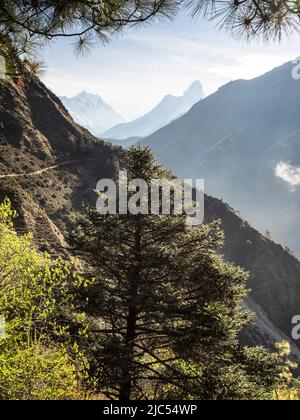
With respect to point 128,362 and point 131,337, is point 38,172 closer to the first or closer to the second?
point 131,337

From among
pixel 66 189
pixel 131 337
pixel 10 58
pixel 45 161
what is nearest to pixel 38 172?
pixel 66 189

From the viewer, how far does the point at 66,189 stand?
77750mm

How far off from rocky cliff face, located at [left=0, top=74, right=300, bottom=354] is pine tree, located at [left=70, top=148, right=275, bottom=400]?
44.0 metres

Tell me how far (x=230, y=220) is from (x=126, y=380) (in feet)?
294

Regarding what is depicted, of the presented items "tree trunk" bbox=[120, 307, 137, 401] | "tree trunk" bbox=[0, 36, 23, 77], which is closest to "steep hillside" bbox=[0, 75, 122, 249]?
"tree trunk" bbox=[120, 307, 137, 401]

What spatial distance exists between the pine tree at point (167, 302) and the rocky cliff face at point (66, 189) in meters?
44.0

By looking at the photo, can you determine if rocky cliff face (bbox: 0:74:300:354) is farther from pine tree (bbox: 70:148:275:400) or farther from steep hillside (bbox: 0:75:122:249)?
pine tree (bbox: 70:148:275:400)

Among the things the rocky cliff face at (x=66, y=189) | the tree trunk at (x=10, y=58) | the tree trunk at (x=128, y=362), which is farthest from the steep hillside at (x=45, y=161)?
the tree trunk at (x=10, y=58)

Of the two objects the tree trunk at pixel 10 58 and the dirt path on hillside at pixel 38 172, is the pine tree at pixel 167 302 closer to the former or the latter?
the tree trunk at pixel 10 58

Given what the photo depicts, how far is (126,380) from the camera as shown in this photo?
10.9 m

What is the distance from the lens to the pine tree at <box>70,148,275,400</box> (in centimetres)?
1127

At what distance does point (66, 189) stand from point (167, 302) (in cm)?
6846
